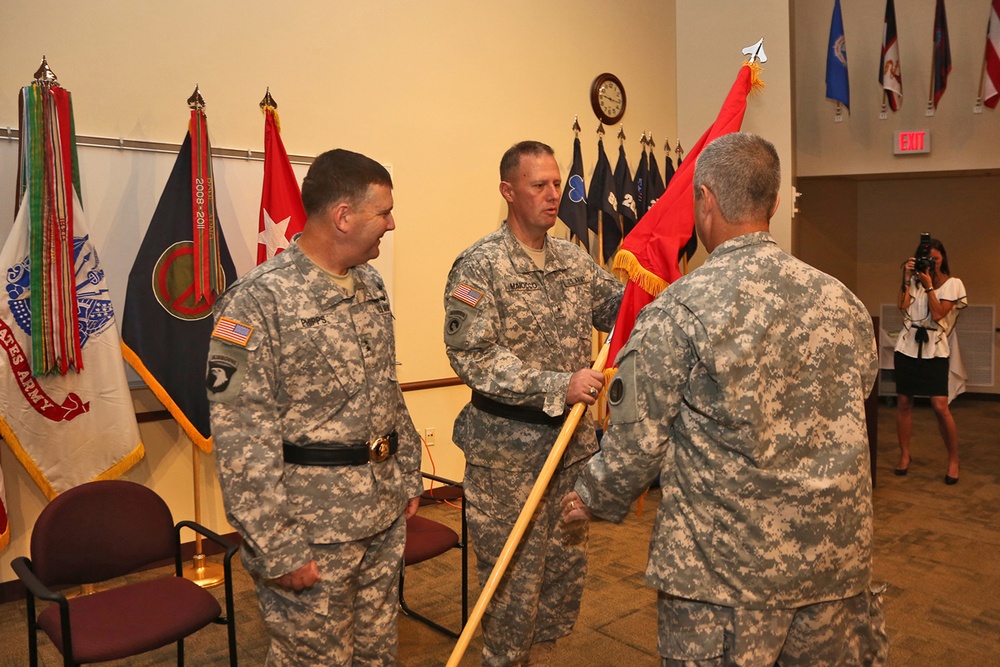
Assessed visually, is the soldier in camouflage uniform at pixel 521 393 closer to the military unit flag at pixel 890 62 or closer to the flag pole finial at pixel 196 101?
the flag pole finial at pixel 196 101

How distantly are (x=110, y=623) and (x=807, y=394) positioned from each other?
6.49 ft

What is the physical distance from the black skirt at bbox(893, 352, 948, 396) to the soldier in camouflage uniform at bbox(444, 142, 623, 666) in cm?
382

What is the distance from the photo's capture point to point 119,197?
12.8 ft

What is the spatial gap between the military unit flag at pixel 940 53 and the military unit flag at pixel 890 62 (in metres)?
0.29

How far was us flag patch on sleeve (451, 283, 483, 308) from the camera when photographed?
8.27 ft

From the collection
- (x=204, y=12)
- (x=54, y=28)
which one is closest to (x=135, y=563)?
(x=54, y=28)

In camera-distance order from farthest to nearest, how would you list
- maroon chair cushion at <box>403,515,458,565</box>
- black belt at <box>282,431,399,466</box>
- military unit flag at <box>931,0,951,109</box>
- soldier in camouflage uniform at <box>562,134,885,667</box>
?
military unit flag at <box>931,0,951,109</box> → maroon chair cushion at <box>403,515,458,565</box> → black belt at <box>282,431,399,466</box> → soldier in camouflage uniform at <box>562,134,885,667</box>

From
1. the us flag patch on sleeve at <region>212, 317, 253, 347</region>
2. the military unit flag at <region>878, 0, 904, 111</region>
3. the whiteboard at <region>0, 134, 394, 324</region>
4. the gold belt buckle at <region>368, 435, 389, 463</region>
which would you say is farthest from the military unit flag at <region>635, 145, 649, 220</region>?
the us flag patch on sleeve at <region>212, 317, 253, 347</region>

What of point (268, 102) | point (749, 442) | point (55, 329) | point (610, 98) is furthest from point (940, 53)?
point (55, 329)

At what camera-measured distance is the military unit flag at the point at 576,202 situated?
566 cm

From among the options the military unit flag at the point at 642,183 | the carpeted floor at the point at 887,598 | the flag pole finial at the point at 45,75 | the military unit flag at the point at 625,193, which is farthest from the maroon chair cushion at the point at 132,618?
the military unit flag at the point at 642,183

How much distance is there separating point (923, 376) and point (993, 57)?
2870 millimetres

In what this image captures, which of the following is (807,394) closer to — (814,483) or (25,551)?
(814,483)

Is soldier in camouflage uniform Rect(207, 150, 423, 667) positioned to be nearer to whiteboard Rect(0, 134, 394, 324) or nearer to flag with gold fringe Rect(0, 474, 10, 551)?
flag with gold fringe Rect(0, 474, 10, 551)
